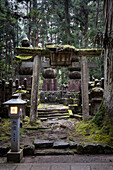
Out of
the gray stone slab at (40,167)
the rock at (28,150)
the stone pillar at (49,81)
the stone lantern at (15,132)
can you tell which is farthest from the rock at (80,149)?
the stone pillar at (49,81)

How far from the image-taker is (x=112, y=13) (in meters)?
4.41

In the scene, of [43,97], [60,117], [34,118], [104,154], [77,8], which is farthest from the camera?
[77,8]

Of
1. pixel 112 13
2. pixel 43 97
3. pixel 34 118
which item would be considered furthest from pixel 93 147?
pixel 43 97

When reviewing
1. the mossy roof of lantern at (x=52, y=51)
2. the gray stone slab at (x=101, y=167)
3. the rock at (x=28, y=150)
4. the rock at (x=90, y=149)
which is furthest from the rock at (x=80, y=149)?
the mossy roof of lantern at (x=52, y=51)

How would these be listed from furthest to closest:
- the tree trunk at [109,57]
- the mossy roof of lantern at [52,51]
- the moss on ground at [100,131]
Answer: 1. the mossy roof of lantern at [52,51]
2. the tree trunk at [109,57]
3. the moss on ground at [100,131]

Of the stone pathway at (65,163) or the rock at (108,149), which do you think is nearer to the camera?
the stone pathway at (65,163)

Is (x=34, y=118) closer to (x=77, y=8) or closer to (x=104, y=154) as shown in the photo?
(x=104, y=154)

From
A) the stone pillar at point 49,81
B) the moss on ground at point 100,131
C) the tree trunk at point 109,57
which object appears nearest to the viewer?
the moss on ground at point 100,131

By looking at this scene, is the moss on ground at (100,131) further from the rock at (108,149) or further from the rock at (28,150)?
the rock at (28,150)

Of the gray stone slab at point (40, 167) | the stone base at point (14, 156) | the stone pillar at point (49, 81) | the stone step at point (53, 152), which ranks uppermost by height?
the stone pillar at point (49, 81)

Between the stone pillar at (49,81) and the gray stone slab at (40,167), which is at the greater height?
the stone pillar at (49,81)

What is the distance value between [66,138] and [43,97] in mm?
7713

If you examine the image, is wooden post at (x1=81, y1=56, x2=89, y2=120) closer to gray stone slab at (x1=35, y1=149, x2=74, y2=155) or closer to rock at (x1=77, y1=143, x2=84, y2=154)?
rock at (x1=77, y1=143, x2=84, y2=154)

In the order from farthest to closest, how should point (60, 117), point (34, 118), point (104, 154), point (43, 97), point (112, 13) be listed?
point (43, 97) < point (60, 117) < point (34, 118) < point (112, 13) < point (104, 154)
